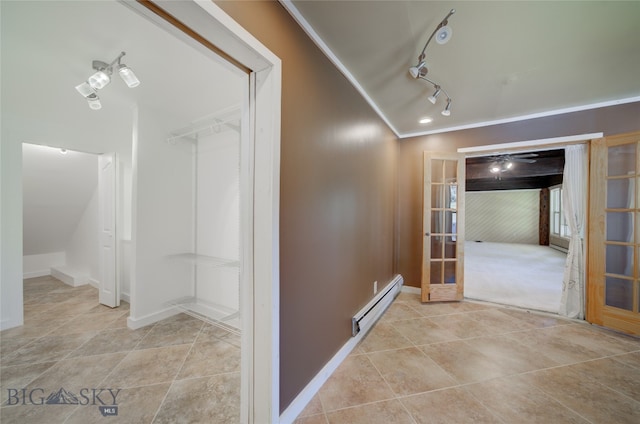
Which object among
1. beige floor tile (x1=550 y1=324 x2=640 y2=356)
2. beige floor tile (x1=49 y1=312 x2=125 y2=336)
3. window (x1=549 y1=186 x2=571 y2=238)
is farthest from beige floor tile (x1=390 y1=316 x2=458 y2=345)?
window (x1=549 y1=186 x2=571 y2=238)

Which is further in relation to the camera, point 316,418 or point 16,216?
point 16,216

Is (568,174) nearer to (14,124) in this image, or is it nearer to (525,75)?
(525,75)

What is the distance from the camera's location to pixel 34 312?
107 inches

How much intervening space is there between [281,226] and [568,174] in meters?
3.95

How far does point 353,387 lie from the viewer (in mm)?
1592

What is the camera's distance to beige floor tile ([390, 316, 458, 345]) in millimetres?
2197

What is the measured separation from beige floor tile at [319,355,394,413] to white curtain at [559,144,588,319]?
2770mm

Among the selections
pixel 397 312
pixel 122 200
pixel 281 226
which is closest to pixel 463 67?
pixel 281 226

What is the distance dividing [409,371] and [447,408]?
35 cm

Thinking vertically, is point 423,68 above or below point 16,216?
above

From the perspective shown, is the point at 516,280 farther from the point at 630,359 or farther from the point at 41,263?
the point at 41,263

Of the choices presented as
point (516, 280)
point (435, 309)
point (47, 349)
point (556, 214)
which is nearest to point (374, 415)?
point (435, 309)

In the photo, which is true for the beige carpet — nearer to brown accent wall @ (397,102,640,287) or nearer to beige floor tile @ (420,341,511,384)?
brown accent wall @ (397,102,640,287)

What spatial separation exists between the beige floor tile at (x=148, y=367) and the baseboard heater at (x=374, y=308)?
1.56 metres
